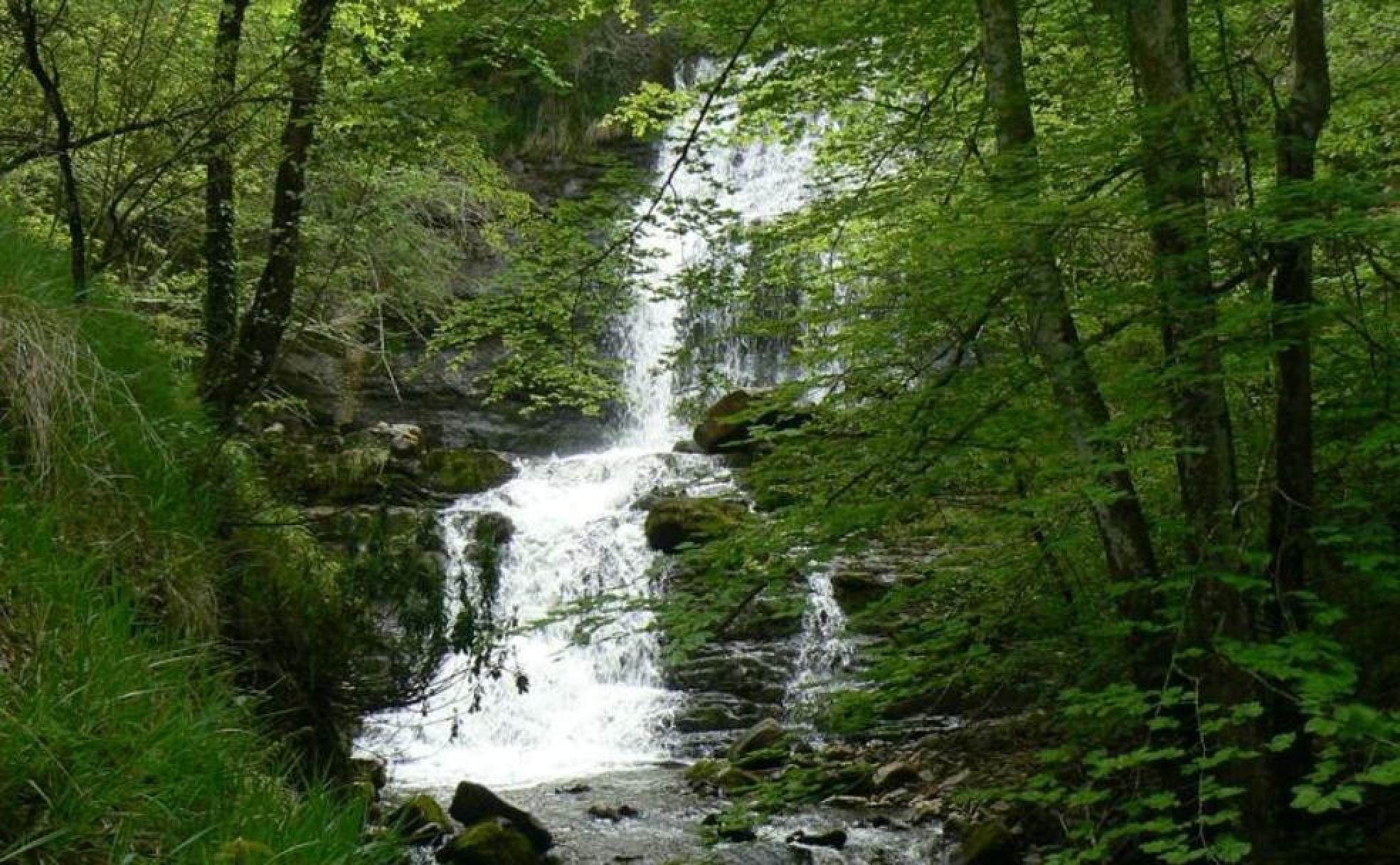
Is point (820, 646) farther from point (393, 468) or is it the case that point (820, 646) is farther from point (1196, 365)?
point (1196, 365)

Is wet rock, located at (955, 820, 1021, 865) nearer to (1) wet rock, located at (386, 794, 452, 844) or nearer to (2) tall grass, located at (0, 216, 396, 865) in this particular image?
(1) wet rock, located at (386, 794, 452, 844)

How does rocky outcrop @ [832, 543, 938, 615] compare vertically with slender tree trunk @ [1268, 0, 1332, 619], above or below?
below

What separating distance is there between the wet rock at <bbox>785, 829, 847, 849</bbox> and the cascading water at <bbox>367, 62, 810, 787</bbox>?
1.83 meters

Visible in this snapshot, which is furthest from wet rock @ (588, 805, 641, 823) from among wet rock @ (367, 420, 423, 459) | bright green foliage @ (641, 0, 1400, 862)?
wet rock @ (367, 420, 423, 459)

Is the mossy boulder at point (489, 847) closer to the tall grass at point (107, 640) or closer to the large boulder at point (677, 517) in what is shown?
the tall grass at point (107, 640)

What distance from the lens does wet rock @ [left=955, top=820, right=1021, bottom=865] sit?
6387 mm

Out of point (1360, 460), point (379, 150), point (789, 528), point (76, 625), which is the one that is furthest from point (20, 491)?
point (1360, 460)

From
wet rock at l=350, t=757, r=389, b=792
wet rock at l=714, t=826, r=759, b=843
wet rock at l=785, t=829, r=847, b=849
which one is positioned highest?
wet rock at l=350, t=757, r=389, b=792

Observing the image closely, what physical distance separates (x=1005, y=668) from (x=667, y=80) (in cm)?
1940

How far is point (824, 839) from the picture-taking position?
7.30 meters

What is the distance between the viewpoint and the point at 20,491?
2945mm

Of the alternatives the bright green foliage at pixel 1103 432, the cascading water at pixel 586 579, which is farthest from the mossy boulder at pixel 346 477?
the bright green foliage at pixel 1103 432

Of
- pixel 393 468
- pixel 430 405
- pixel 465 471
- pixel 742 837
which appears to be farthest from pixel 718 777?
pixel 430 405

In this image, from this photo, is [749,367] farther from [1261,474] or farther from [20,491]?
[20,491]
